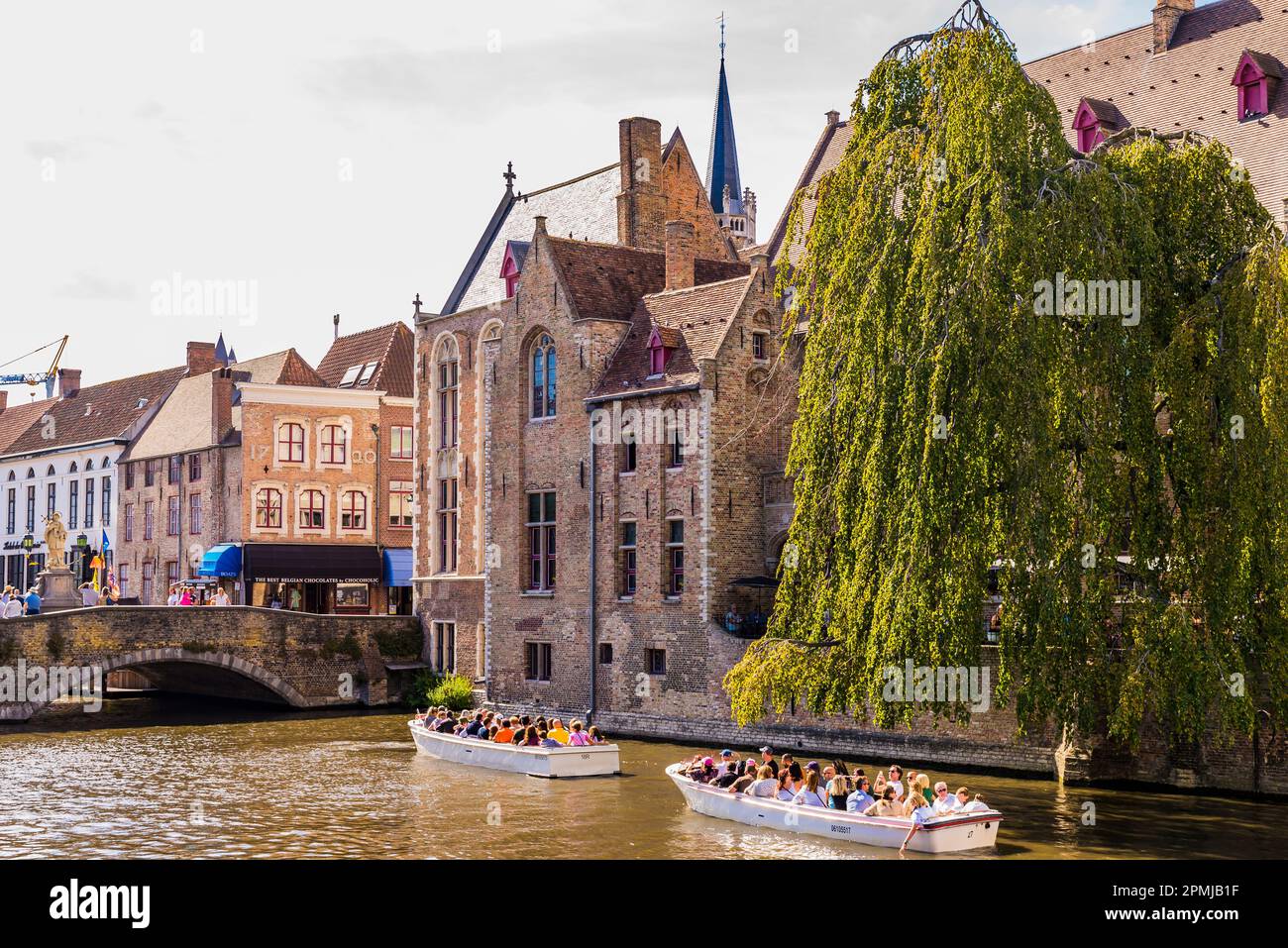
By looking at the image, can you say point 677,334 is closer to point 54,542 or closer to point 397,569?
point 54,542

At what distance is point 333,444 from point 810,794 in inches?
1309

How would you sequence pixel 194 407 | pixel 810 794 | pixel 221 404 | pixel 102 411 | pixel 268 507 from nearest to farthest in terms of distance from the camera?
pixel 810 794, pixel 268 507, pixel 221 404, pixel 194 407, pixel 102 411

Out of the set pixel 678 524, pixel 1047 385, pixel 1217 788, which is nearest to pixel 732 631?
pixel 678 524

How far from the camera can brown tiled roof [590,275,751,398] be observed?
33.1 meters

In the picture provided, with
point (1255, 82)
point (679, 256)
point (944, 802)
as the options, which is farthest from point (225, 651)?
point (1255, 82)

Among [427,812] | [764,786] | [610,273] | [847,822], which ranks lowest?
[427,812]

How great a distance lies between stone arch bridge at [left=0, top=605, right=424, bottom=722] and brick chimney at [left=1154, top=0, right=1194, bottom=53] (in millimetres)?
24220

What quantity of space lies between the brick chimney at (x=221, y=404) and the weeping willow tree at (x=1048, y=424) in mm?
35344

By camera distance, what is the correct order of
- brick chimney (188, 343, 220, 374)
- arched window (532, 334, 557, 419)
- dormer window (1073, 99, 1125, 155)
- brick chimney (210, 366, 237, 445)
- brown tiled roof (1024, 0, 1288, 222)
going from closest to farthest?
brown tiled roof (1024, 0, 1288, 222), dormer window (1073, 99, 1125, 155), arched window (532, 334, 557, 419), brick chimney (210, 366, 237, 445), brick chimney (188, 343, 220, 374)

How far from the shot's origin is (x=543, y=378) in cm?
3734

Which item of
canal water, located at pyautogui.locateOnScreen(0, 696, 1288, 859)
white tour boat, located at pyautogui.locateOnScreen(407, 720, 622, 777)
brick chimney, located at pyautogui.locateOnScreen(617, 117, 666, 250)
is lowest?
canal water, located at pyautogui.locateOnScreen(0, 696, 1288, 859)

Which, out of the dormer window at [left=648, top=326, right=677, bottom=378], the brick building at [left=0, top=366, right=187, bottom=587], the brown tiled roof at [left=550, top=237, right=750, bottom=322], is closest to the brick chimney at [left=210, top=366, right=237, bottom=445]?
the brick building at [left=0, top=366, right=187, bottom=587]

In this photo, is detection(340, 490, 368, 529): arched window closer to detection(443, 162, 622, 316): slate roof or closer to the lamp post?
detection(443, 162, 622, 316): slate roof

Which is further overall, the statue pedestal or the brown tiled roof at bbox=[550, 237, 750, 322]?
the statue pedestal
